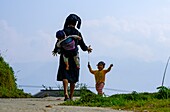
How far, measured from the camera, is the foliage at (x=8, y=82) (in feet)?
41.1

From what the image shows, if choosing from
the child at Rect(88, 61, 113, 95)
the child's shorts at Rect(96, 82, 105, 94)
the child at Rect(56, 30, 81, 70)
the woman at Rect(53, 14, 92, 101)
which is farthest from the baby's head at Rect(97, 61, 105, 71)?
the child at Rect(56, 30, 81, 70)

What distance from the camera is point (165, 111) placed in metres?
6.81

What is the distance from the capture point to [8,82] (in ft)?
43.2

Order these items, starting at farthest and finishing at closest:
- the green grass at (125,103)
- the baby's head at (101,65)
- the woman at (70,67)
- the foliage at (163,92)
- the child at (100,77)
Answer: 1. the baby's head at (101,65)
2. the child at (100,77)
3. the woman at (70,67)
4. the foliage at (163,92)
5. the green grass at (125,103)

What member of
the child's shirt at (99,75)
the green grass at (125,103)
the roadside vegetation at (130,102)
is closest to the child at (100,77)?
the child's shirt at (99,75)

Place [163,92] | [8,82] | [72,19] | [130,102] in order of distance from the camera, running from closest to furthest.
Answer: [130,102] → [163,92] → [72,19] → [8,82]

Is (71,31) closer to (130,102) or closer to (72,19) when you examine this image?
(72,19)

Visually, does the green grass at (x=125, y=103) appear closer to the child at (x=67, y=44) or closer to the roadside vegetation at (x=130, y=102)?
the roadside vegetation at (x=130, y=102)

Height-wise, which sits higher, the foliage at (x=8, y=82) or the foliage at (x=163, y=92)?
the foliage at (x=8, y=82)

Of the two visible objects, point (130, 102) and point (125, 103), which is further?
point (130, 102)

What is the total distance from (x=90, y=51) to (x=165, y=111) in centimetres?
338

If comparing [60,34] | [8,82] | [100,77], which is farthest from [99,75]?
[8,82]

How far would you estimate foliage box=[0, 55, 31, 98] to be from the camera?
12.5 metres

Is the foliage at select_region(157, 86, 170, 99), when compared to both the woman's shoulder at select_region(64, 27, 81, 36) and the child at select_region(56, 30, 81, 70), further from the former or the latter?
the woman's shoulder at select_region(64, 27, 81, 36)
